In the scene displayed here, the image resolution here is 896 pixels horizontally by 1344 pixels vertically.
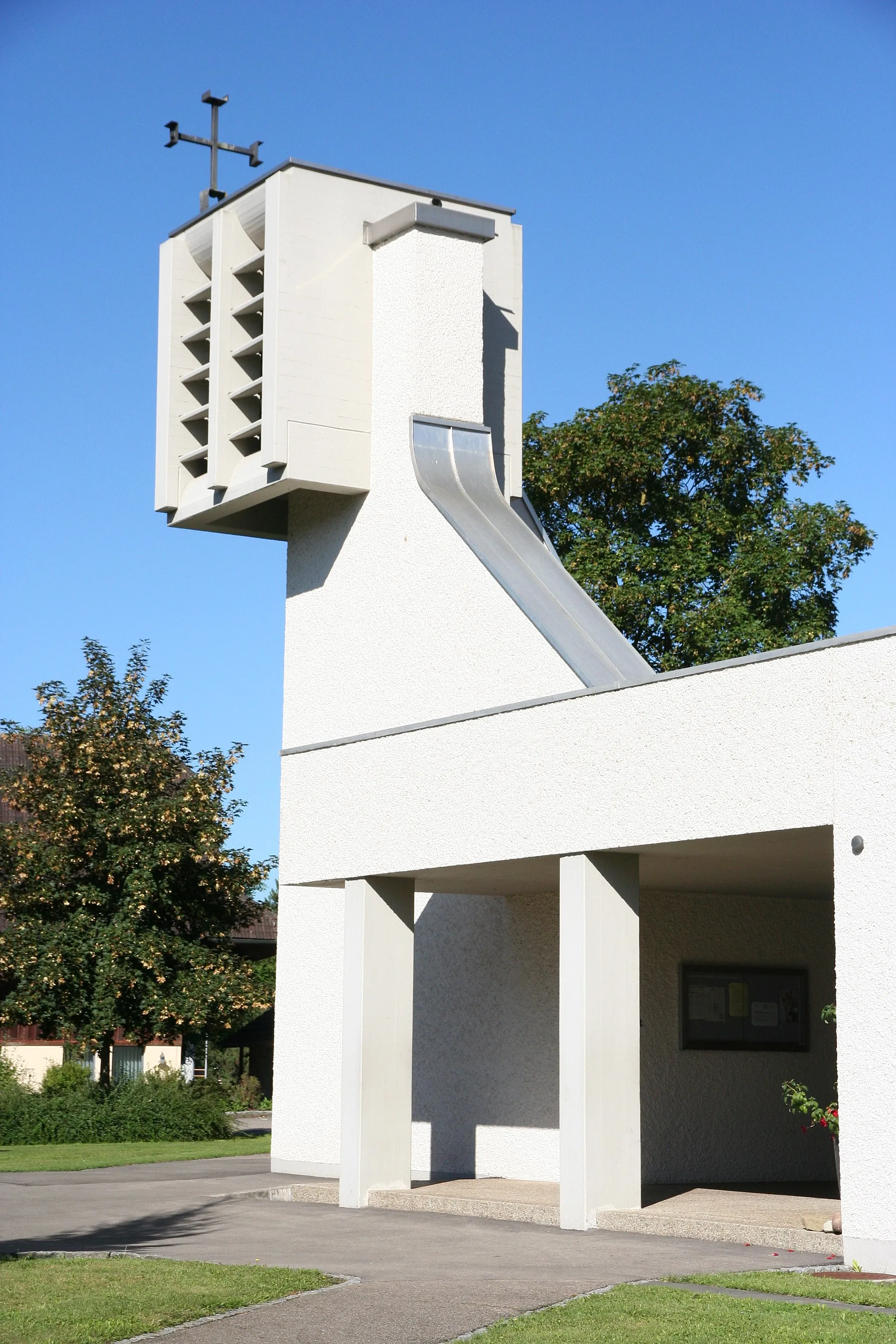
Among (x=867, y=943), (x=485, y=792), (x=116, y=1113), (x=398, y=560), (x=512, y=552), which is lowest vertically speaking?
(x=116, y=1113)

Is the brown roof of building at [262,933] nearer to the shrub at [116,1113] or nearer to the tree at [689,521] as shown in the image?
the shrub at [116,1113]

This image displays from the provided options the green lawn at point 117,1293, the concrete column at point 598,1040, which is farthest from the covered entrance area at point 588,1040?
the green lawn at point 117,1293

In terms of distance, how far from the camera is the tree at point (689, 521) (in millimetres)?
28344

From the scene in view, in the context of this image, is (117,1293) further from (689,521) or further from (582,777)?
(689,521)

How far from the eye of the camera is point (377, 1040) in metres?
15.6

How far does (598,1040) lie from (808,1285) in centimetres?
365

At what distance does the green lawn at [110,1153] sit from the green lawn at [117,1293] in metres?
10.7

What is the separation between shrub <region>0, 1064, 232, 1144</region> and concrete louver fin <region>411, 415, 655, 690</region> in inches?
498

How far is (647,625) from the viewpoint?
93.9 ft

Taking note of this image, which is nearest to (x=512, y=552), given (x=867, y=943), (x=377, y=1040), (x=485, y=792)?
(x=485, y=792)

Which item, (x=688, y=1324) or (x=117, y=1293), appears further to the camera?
(x=117, y=1293)

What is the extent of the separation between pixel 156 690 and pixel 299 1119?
36.2 ft

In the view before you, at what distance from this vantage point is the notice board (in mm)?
16719

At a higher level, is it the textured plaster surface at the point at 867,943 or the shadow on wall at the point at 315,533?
the shadow on wall at the point at 315,533
